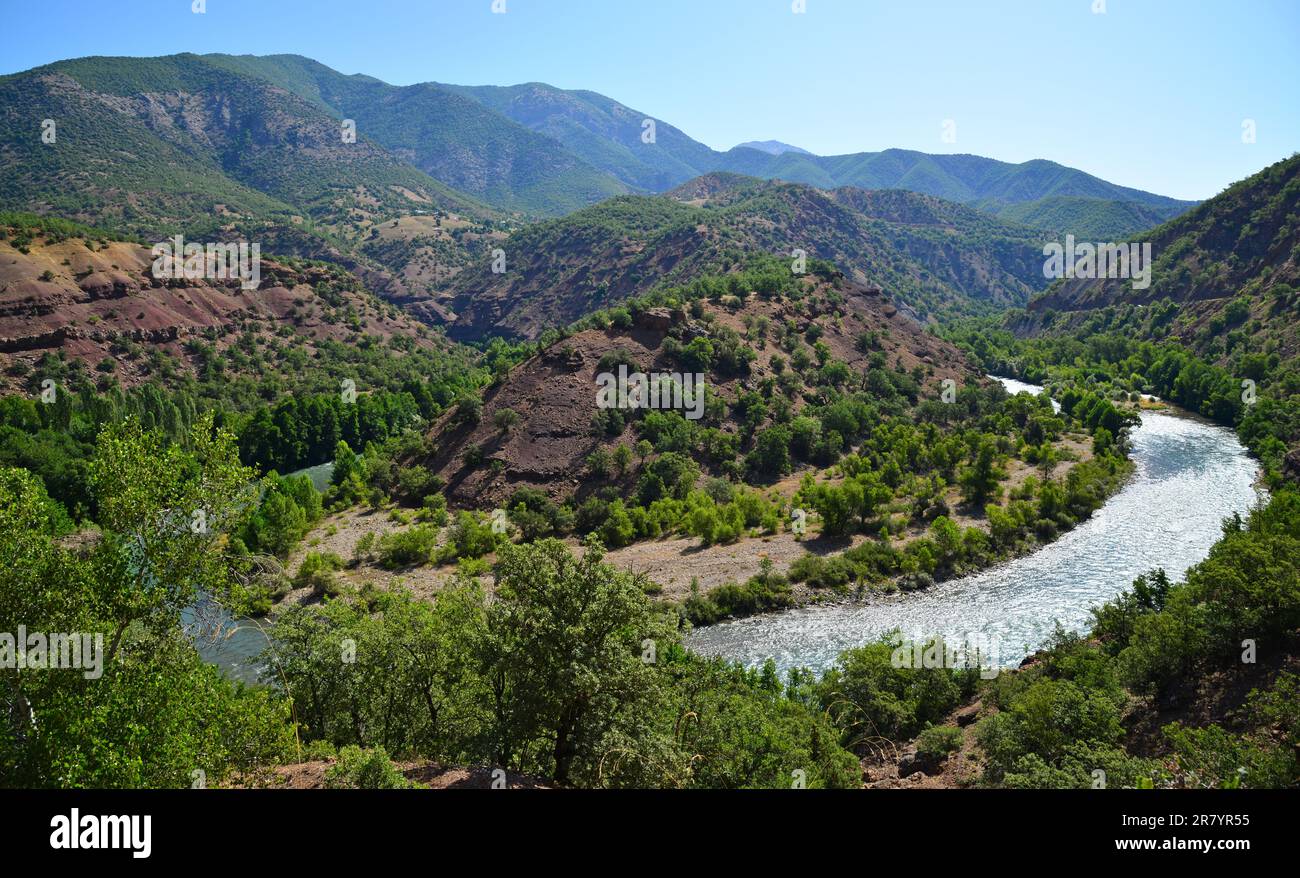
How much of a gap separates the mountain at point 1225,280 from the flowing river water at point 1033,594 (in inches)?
1904

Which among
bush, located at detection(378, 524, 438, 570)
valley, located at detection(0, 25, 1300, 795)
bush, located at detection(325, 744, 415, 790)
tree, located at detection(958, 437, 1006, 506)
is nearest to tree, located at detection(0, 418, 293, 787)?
valley, located at detection(0, 25, 1300, 795)

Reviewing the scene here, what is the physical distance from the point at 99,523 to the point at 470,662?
927 centimetres

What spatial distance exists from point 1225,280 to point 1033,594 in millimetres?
97199

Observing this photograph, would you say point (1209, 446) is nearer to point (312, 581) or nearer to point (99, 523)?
point (312, 581)

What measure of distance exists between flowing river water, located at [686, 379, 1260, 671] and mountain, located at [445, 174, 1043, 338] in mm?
76953

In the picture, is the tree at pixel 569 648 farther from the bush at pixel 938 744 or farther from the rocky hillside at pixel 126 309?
the rocky hillside at pixel 126 309

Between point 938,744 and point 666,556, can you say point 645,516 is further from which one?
point 938,744

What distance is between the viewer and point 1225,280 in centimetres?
10412

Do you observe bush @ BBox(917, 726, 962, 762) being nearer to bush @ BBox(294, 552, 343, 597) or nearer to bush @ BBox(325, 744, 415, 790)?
bush @ BBox(325, 744, 415, 790)

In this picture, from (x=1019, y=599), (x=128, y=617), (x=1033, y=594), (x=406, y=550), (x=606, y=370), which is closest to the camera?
(x=128, y=617)

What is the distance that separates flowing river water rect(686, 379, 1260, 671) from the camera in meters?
35.1

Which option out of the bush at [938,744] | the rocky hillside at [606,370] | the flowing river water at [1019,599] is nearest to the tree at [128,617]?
the flowing river water at [1019,599]

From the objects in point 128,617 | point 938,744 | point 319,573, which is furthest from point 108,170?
point 938,744
